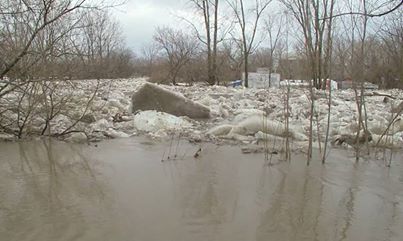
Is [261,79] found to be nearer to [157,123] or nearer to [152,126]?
[157,123]

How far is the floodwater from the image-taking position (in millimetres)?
4059

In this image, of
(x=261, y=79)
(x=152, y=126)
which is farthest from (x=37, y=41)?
(x=261, y=79)

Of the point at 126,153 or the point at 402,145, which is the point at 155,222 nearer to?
the point at 126,153

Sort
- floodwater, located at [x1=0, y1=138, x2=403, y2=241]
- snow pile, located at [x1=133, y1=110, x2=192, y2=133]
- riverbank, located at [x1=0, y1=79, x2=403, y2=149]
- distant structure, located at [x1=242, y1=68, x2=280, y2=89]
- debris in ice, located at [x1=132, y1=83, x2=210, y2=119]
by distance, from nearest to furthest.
Result: floodwater, located at [x1=0, y1=138, x2=403, y2=241] → riverbank, located at [x1=0, y1=79, x2=403, y2=149] → snow pile, located at [x1=133, y1=110, x2=192, y2=133] → debris in ice, located at [x1=132, y1=83, x2=210, y2=119] → distant structure, located at [x1=242, y1=68, x2=280, y2=89]

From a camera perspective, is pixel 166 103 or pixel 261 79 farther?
pixel 261 79

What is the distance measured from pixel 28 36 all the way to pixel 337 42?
509cm

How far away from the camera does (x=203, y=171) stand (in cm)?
630

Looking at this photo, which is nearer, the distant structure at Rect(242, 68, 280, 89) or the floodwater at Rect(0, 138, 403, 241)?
the floodwater at Rect(0, 138, 403, 241)

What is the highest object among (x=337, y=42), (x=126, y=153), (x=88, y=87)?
(x=337, y=42)

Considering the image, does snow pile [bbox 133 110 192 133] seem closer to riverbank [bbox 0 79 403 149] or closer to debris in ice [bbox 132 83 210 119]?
riverbank [bbox 0 79 403 149]

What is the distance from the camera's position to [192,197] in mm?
5055

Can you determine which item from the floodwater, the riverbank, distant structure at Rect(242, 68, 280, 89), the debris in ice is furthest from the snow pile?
distant structure at Rect(242, 68, 280, 89)

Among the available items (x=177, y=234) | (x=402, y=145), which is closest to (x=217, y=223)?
(x=177, y=234)

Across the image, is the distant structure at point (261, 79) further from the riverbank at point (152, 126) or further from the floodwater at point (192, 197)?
the floodwater at point (192, 197)
